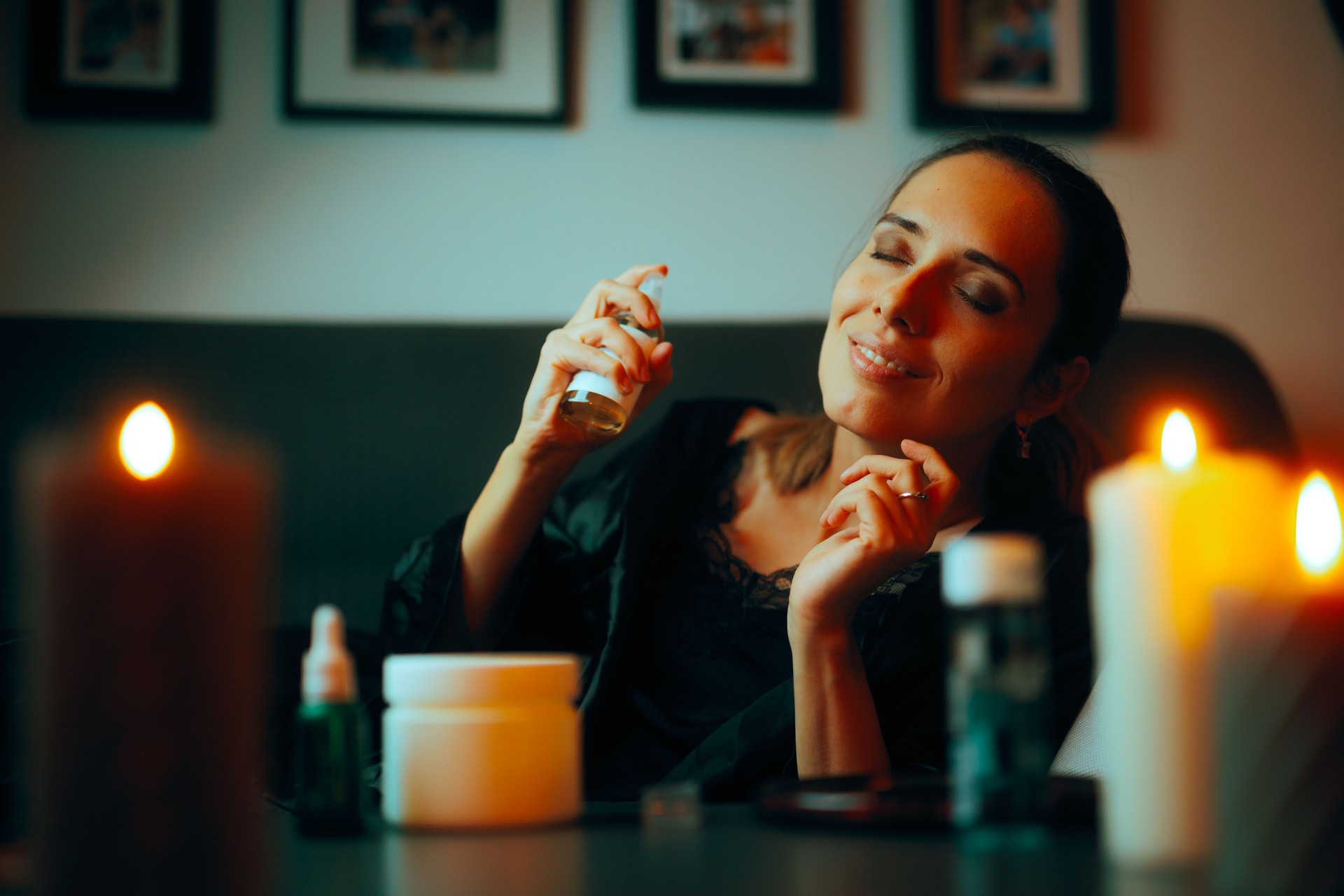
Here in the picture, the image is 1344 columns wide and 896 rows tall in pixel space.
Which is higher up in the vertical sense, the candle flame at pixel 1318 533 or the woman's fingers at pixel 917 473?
the woman's fingers at pixel 917 473

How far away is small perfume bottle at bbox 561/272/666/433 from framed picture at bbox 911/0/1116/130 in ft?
3.43

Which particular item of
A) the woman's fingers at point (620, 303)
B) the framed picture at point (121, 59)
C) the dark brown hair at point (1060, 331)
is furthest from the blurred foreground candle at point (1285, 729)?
the framed picture at point (121, 59)

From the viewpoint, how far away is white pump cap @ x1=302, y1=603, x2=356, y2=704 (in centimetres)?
55

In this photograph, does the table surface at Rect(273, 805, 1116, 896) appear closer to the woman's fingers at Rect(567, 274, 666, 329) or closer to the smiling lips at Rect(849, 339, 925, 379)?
the woman's fingers at Rect(567, 274, 666, 329)

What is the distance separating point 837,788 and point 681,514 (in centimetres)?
77

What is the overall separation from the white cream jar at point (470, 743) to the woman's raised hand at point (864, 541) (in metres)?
0.35

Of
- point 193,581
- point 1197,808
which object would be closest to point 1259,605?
point 1197,808

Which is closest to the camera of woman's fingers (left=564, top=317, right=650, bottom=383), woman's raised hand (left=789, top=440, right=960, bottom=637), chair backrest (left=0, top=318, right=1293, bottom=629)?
woman's raised hand (left=789, top=440, right=960, bottom=637)

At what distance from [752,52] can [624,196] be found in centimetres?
33

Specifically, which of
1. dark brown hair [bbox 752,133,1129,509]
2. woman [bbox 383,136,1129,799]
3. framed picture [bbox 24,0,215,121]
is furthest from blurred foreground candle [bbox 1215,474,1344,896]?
framed picture [bbox 24,0,215,121]

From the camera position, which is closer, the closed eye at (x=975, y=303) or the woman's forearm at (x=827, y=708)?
the woman's forearm at (x=827, y=708)

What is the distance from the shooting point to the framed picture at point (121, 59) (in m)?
1.73

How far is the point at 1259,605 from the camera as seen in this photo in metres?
0.44

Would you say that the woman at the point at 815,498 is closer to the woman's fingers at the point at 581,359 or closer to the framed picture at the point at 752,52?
the woman's fingers at the point at 581,359
